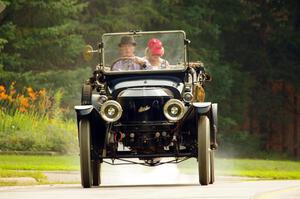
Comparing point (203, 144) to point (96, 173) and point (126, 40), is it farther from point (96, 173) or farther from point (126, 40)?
point (126, 40)

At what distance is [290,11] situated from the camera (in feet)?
119

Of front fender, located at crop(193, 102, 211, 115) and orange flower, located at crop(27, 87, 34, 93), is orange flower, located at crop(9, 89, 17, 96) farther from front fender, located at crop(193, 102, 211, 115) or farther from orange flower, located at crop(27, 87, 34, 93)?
front fender, located at crop(193, 102, 211, 115)

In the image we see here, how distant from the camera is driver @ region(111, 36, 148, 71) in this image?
1835 centimetres

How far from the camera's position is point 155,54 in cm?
1875

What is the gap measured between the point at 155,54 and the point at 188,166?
7.23m

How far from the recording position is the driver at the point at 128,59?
60.2 feet

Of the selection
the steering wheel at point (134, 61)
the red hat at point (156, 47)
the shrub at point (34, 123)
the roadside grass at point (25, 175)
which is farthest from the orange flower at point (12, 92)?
the steering wheel at point (134, 61)

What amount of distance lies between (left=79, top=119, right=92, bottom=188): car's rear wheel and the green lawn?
93.6 inches

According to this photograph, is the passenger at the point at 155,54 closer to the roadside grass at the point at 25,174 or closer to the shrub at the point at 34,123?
the roadside grass at the point at 25,174

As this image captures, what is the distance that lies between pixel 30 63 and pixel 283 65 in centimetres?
724

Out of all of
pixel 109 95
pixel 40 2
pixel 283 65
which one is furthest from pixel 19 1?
pixel 109 95

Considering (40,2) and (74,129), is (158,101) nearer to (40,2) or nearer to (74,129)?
(74,129)

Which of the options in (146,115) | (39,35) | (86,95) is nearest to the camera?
(146,115)

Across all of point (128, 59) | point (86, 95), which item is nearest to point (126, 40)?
point (128, 59)
